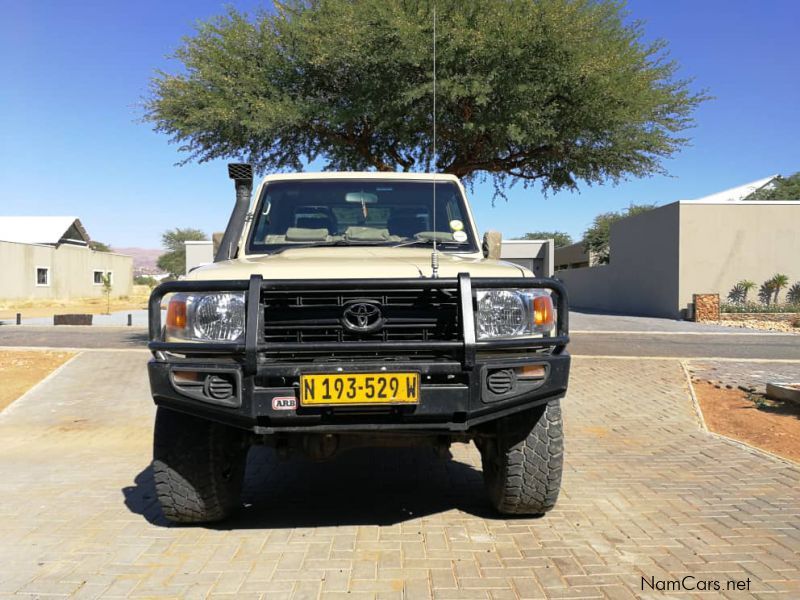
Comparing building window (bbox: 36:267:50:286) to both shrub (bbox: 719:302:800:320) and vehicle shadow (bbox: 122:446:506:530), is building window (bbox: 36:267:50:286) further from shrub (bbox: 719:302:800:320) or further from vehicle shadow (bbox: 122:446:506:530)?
vehicle shadow (bbox: 122:446:506:530)

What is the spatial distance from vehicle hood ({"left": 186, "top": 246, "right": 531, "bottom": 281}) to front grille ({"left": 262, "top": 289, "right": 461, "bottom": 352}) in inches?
4.9

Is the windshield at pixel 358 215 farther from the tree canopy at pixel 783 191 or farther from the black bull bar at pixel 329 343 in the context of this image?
the tree canopy at pixel 783 191

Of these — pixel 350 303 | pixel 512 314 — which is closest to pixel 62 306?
pixel 350 303

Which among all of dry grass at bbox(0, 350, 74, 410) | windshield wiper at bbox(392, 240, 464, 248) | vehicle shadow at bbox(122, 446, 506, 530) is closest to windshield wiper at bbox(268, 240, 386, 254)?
windshield wiper at bbox(392, 240, 464, 248)

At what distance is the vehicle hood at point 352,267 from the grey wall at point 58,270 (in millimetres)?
39830

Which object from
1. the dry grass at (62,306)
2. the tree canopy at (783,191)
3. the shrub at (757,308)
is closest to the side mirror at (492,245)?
the shrub at (757,308)

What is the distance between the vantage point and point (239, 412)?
308cm

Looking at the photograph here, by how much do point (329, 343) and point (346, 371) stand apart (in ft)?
0.55

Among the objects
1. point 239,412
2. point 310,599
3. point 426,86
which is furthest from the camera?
point 426,86

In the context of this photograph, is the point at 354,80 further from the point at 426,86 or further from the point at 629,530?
the point at 629,530

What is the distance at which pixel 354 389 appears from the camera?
9.88 ft

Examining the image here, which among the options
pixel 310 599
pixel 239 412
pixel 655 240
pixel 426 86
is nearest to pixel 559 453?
pixel 310 599

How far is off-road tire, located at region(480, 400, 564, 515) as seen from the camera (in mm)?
3623

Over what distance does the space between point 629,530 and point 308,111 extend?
377 inches
